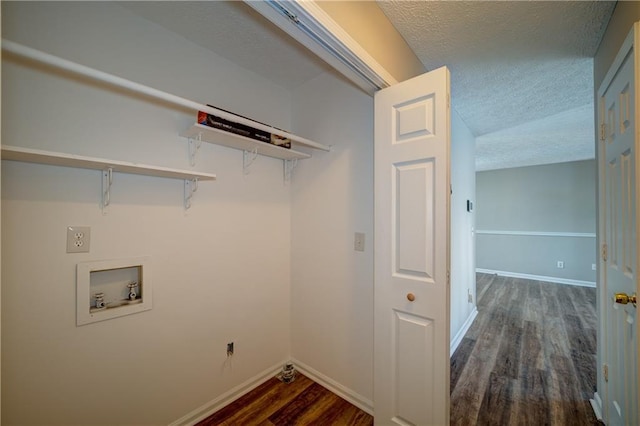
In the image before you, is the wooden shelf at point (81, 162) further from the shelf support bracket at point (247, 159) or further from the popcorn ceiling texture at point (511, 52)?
the popcorn ceiling texture at point (511, 52)

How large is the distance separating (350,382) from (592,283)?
18.8ft

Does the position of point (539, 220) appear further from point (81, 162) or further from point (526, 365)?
point (81, 162)

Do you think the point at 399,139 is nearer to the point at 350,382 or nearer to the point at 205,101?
the point at 205,101

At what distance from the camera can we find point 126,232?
4.69ft

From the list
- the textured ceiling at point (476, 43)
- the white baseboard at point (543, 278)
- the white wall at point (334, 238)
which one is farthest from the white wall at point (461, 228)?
the white baseboard at point (543, 278)

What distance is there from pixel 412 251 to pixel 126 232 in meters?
1.53

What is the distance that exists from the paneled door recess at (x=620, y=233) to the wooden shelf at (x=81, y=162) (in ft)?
6.84

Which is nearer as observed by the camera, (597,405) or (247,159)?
(597,405)

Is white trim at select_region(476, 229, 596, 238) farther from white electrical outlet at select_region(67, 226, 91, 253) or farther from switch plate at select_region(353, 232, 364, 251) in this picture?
white electrical outlet at select_region(67, 226, 91, 253)

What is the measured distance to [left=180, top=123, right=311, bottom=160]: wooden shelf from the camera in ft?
5.00

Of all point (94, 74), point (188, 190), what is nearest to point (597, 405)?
point (188, 190)

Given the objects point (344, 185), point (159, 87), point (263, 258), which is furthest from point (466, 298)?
point (159, 87)

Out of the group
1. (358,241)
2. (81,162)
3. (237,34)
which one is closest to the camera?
(81,162)

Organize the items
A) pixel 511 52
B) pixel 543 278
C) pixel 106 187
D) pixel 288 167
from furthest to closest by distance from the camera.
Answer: pixel 543 278, pixel 288 167, pixel 511 52, pixel 106 187
